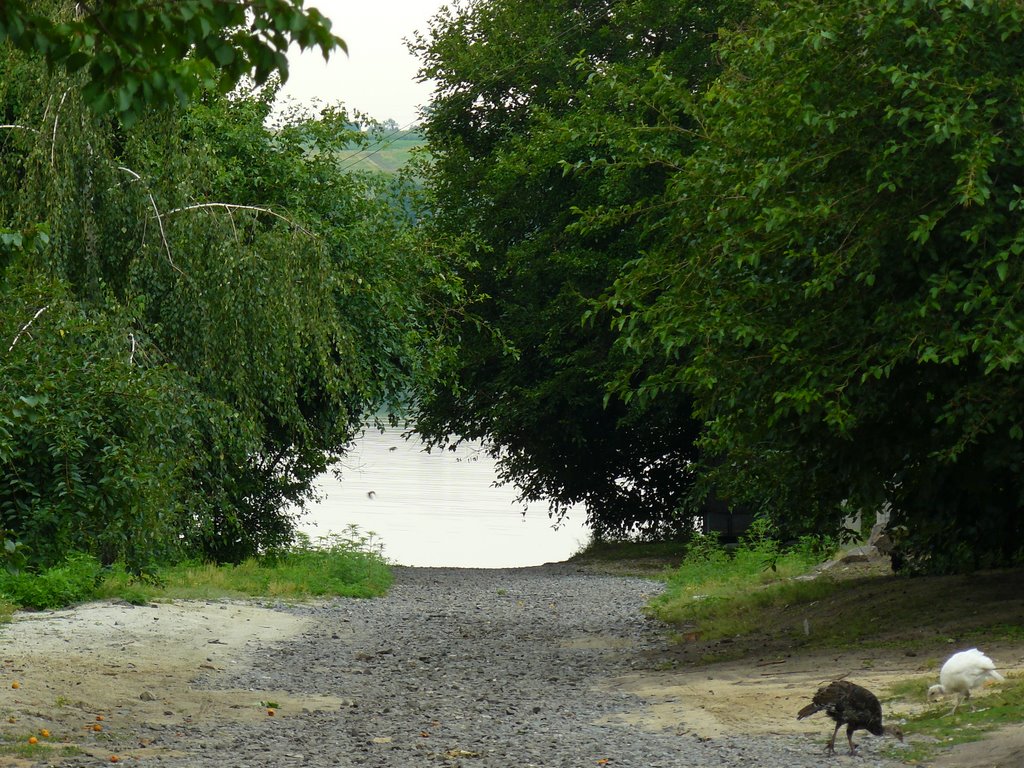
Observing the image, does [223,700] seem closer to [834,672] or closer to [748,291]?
[834,672]

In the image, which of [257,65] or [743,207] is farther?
[743,207]

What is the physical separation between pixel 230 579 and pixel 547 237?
442 inches

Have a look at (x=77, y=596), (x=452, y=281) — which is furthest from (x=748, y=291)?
(x=452, y=281)

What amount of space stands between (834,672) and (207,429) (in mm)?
6468

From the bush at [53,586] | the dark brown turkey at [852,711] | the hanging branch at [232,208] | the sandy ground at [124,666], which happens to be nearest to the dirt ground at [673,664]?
the sandy ground at [124,666]

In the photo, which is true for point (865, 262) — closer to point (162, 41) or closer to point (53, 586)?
point (162, 41)

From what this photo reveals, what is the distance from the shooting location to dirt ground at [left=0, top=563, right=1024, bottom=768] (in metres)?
9.27

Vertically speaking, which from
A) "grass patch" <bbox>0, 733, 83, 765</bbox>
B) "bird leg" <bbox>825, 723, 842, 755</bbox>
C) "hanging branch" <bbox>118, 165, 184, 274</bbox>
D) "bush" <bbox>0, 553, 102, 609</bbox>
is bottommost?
"grass patch" <bbox>0, 733, 83, 765</bbox>

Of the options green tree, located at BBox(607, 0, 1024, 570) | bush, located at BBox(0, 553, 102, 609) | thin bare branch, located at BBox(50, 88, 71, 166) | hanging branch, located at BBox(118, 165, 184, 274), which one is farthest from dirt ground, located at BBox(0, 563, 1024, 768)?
thin bare branch, located at BBox(50, 88, 71, 166)

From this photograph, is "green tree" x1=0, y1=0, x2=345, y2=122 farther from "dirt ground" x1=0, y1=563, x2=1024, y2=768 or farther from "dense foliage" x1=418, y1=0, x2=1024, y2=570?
"dense foliage" x1=418, y1=0, x2=1024, y2=570

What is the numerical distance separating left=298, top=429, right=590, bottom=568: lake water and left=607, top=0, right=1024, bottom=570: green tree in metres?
16.7

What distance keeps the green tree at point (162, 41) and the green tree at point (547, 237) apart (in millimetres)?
19394

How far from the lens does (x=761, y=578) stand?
1917cm

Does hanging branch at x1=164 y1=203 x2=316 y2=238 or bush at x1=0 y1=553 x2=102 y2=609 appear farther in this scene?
bush at x1=0 y1=553 x2=102 y2=609
